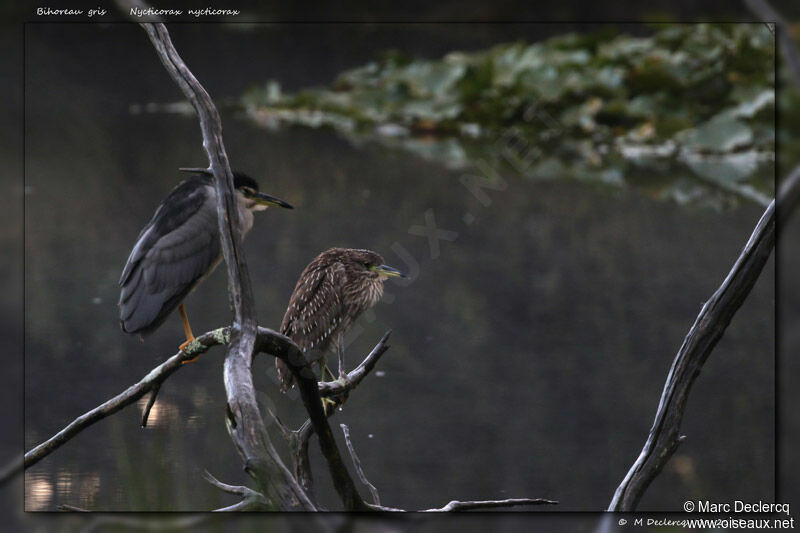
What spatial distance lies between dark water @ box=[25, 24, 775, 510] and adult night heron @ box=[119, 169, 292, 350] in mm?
49

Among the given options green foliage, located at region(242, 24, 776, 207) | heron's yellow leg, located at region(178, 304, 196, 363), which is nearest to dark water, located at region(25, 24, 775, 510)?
heron's yellow leg, located at region(178, 304, 196, 363)

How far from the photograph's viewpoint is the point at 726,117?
2.29 metres

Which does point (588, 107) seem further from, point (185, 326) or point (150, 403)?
point (150, 403)

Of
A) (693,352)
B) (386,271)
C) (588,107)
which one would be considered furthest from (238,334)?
(588,107)

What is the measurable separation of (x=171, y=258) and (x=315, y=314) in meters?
0.26

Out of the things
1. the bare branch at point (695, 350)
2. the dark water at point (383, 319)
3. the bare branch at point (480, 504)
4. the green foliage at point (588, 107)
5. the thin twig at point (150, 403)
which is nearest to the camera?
the bare branch at point (695, 350)

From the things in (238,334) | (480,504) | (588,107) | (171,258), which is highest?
(588,107)

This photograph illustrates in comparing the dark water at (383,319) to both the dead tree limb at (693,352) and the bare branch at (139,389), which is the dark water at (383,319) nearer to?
the bare branch at (139,389)

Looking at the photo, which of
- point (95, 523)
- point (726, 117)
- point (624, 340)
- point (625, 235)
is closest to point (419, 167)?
point (625, 235)

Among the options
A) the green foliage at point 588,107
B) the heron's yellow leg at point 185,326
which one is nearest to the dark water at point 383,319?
the heron's yellow leg at point 185,326

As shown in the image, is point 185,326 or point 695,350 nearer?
point 695,350

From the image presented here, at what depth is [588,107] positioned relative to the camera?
2.56 metres

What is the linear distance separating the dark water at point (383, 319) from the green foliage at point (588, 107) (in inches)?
5.2

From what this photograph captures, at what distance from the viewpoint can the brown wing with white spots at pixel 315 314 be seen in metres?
1.59
